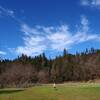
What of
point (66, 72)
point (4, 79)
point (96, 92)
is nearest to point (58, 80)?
point (66, 72)

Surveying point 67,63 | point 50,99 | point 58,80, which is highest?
point 67,63

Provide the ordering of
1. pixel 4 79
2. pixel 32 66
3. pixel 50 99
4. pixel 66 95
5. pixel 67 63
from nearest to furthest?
pixel 50 99 < pixel 66 95 < pixel 4 79 < pixel 67 63 < pixel 32 66

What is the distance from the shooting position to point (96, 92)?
1790 inches

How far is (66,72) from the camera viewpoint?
487 ft

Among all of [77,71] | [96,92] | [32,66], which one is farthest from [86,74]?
[96,92]

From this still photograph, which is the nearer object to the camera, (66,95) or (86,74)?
(66,95)

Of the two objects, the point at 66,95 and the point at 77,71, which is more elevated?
the point at 77,71

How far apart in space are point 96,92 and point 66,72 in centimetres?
10314

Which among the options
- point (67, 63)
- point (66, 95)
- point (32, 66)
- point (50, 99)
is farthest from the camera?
point (32, 66)

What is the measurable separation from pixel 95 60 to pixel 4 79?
167 ft

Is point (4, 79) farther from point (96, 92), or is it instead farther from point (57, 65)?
point (96, 92)

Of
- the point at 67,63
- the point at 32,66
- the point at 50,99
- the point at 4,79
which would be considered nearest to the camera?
the point at 50,99

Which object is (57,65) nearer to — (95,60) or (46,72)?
(46,72)

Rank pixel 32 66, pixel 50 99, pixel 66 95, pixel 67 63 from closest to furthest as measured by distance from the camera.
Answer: pixel 50 99 < pixel 66 95 < pixel 67 63 < pixel 32 66
